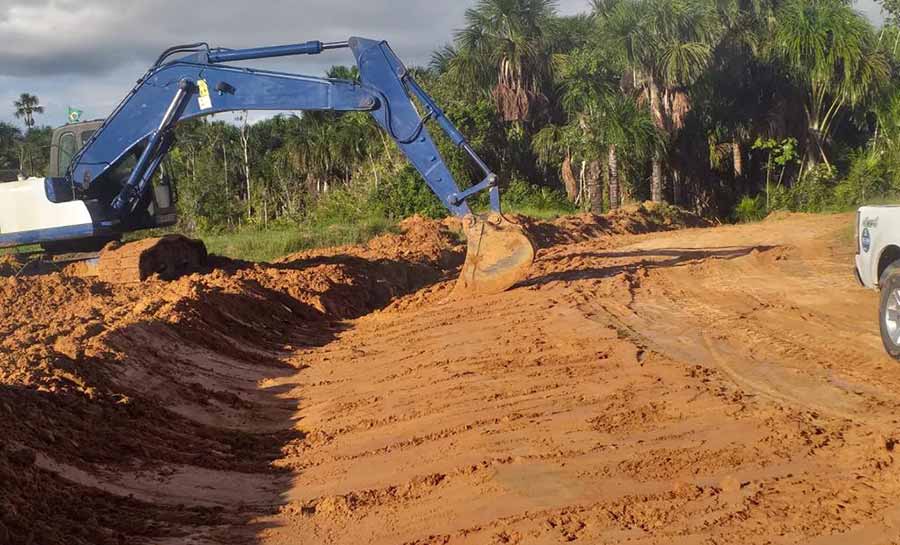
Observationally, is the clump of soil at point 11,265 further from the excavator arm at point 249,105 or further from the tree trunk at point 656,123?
the tree trunk at point 656,123

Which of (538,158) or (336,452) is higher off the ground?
(538,158)

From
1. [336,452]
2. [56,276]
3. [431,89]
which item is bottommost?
[336,452]

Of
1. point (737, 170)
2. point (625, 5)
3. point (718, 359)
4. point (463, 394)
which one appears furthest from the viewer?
point (737, 170)

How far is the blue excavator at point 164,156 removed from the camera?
13.6 metres

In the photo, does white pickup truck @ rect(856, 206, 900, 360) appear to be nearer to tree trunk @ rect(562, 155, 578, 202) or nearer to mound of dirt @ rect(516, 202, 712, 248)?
mound of dirt @ rect(516, 202, 712, 248)

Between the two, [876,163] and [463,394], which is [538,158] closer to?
[876,163]

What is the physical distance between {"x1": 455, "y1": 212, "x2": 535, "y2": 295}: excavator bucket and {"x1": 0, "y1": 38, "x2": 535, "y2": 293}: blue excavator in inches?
0.6

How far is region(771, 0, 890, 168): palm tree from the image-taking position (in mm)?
33719

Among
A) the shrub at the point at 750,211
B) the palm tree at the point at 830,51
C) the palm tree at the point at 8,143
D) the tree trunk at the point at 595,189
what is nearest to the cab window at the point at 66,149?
the tree trunk at the point at 595,189

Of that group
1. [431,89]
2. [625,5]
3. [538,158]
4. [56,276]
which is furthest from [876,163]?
[56,276]

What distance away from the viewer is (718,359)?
924 centimetres

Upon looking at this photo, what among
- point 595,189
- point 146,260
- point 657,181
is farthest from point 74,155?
point 657,181

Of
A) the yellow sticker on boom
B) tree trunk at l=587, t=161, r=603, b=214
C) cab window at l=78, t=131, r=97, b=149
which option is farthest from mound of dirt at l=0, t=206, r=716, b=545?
tree trunk at l=587, t=161, r=603, b=214

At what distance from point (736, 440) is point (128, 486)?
14.1 feet
